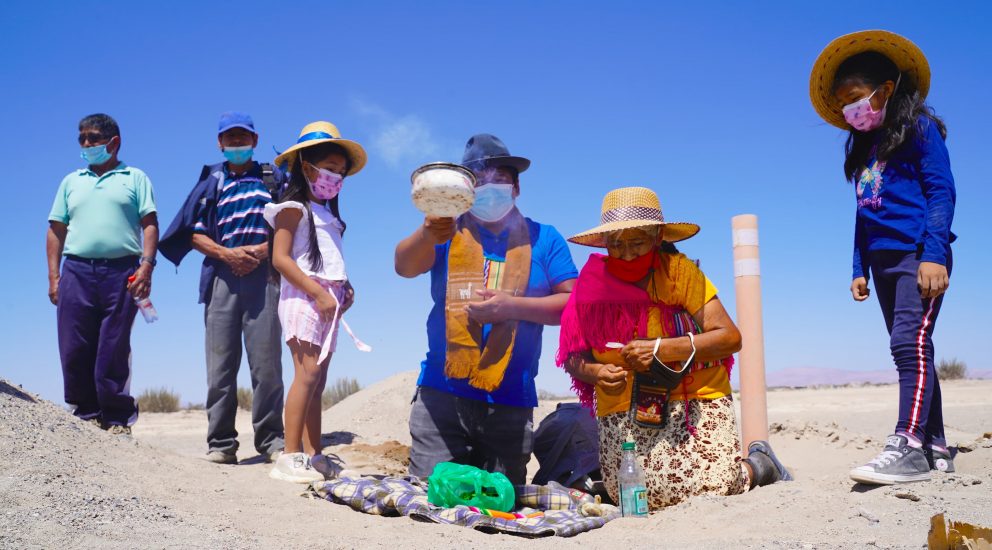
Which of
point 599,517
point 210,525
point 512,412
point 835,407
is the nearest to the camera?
point 210,525

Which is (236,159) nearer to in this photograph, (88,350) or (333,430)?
(88,350)

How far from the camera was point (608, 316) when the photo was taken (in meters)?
3.79

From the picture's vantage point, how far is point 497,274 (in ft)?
14.2

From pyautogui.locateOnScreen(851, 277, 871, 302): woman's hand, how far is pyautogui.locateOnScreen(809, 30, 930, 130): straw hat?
33.4 inches

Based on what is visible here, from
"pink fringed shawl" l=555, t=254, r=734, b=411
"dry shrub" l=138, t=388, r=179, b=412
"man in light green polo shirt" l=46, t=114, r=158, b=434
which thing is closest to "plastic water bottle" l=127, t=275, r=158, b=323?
"man in light green polo shirt" l=46, t=114, r=158, b=434

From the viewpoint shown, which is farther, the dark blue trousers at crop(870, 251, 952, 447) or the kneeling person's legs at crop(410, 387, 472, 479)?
the kneeling person's legs at crop(410, 387, 472, 479)

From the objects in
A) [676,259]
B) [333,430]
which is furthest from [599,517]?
[333,430]

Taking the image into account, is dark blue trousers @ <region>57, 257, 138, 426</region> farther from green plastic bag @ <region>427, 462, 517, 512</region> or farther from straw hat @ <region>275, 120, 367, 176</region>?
green plastic bag @ <region>427, 462, 517, 512</region>

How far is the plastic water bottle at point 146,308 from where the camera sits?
577 centimetres

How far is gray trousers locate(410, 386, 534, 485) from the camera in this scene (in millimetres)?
4320

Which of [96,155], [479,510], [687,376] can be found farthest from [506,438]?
[96,155]

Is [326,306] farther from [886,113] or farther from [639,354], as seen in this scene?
[886,113]

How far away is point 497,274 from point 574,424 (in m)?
1.05

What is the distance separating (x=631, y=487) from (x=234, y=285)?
3475 mm
